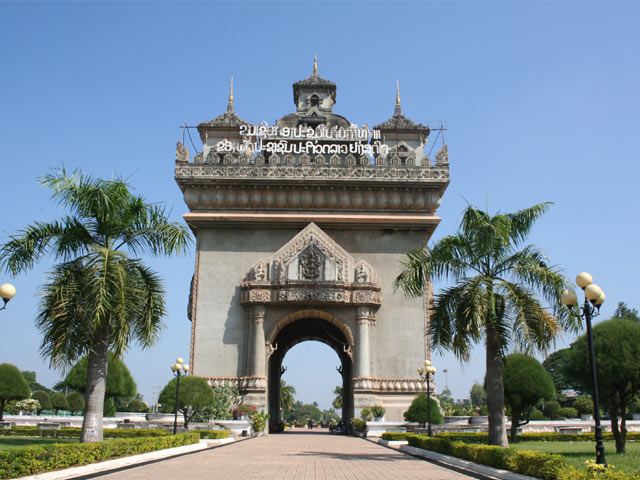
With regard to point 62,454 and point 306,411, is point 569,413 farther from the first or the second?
point 306,411

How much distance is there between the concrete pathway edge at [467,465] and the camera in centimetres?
1114

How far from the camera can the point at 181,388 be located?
974 inches

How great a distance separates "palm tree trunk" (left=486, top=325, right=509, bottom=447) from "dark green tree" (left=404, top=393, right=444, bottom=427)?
1093 cm

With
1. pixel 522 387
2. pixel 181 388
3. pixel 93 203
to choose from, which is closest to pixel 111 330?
pixel 93 203

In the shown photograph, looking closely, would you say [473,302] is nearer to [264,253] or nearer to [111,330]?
[111,330]

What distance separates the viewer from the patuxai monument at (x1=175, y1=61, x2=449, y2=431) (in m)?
29.8

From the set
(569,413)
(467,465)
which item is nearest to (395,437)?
(467,465)

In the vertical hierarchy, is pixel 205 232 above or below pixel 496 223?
above

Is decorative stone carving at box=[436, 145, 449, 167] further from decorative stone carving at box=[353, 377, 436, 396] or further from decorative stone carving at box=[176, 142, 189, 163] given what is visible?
decorative stone carving at box=[176, 142, 189, 163]

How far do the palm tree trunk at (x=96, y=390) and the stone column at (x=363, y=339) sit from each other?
615 inches

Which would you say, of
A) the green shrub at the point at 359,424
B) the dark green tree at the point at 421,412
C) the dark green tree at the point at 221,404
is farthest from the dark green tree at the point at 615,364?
the dark green tree at the point at 221,404

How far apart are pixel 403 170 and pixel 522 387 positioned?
13.0 metres

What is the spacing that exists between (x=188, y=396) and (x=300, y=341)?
51.5ft

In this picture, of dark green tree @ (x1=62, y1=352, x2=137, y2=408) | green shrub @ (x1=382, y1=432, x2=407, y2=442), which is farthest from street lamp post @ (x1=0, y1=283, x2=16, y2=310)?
dark green tree @ (x1=62, y1=352, x2=137, y2=408)
